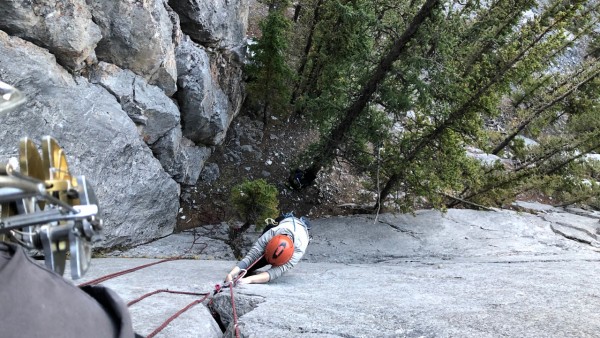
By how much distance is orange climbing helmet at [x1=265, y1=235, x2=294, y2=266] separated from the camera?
6398 millimetres

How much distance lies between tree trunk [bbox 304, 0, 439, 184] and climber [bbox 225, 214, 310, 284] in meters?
6.69

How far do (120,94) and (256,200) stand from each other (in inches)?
176

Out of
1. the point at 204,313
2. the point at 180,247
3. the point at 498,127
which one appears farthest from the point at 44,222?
the point at 498,127

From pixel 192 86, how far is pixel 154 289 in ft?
29.8

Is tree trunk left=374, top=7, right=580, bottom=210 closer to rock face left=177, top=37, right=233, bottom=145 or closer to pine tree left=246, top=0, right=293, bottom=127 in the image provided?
pine tree left=246, top=0, right=293, bottom=127

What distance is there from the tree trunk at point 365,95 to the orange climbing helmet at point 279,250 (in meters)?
7.31

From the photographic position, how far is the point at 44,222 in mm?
2014

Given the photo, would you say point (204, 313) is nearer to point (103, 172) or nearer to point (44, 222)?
point (44, 222)

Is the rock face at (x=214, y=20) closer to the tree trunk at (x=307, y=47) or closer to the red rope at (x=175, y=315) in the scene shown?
the tree trunk at (x=307, y=47)

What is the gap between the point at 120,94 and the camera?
10.4 metres

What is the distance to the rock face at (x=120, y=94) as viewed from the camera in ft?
25.7

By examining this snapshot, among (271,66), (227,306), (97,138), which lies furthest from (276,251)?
(271,66)

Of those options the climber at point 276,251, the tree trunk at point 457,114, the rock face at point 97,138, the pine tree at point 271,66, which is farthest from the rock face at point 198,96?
the climber at point 276,251

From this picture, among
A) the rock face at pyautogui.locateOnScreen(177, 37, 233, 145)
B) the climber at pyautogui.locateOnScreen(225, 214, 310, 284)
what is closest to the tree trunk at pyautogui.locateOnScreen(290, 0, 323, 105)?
the rock face at pyautogui.locateOnScreen(177, 37, 233, 145)
